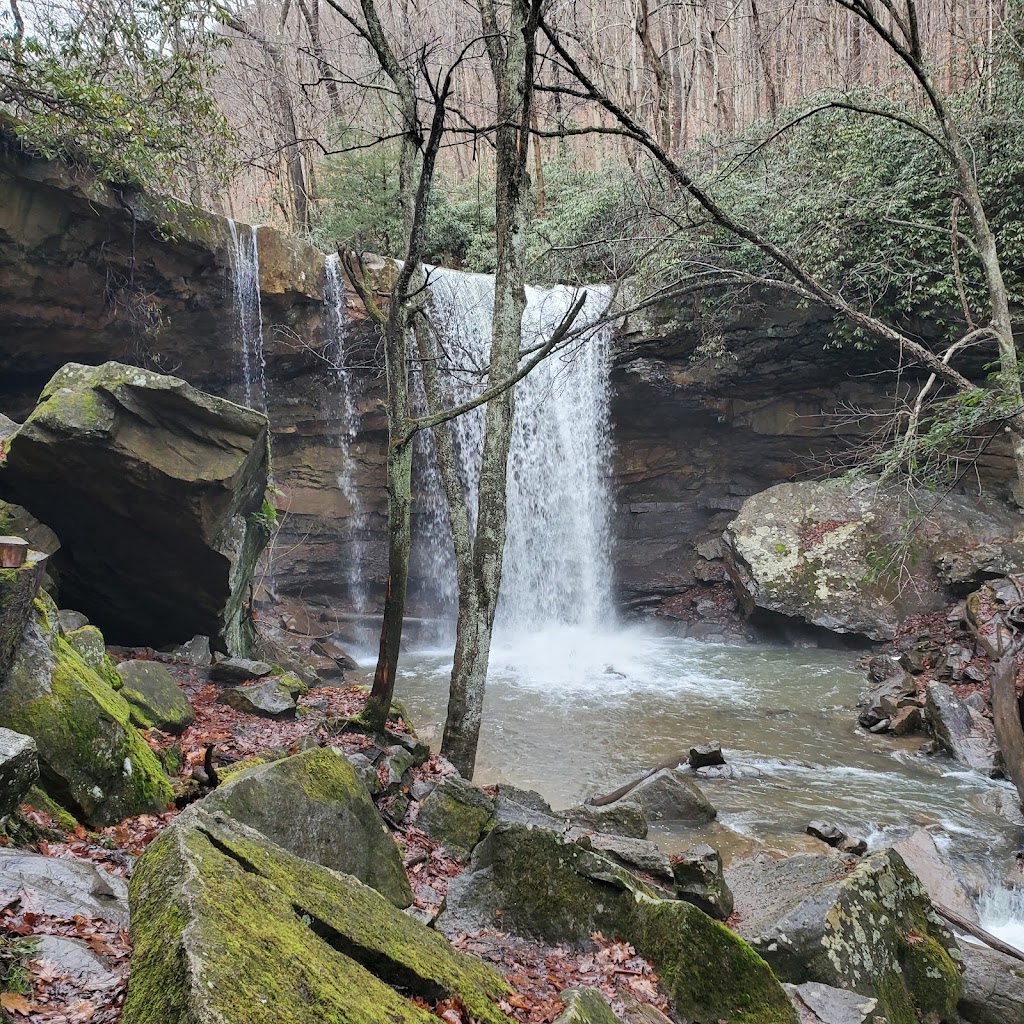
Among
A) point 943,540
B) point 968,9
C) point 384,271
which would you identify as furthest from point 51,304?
point 968,9

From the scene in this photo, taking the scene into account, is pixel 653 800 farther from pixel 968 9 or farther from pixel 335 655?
pixel 968 9

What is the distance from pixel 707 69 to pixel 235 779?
24.8 m

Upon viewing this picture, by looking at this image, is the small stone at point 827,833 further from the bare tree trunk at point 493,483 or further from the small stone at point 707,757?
the bare tree trunk at point 493,483

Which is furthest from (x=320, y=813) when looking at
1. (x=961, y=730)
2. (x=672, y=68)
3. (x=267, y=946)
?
(x=672, y=68)

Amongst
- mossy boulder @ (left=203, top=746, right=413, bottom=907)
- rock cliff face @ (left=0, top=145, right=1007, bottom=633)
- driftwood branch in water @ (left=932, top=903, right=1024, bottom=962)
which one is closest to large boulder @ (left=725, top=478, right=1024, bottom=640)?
rock cliff face @ (left=0, top=145, right=1007, bottom=633)

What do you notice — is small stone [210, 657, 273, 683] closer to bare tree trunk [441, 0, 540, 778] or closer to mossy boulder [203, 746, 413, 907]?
bare tree trunk [441, 0, 540, 778]

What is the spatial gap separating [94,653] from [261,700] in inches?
63.2

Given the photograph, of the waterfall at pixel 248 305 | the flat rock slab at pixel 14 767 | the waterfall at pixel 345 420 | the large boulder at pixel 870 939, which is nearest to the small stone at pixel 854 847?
the large boulder at pixel 870 939

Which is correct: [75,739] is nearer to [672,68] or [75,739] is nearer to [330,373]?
[330,373]

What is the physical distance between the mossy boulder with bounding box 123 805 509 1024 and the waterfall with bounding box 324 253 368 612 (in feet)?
38.1

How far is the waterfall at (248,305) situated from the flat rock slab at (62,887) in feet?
38.0

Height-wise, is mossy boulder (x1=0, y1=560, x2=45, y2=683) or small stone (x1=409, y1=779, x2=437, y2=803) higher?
mossy boulder (x1=0, y1=560, x2=45, y2=683)

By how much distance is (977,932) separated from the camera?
177 inches

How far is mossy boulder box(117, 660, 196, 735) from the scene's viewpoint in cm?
532
